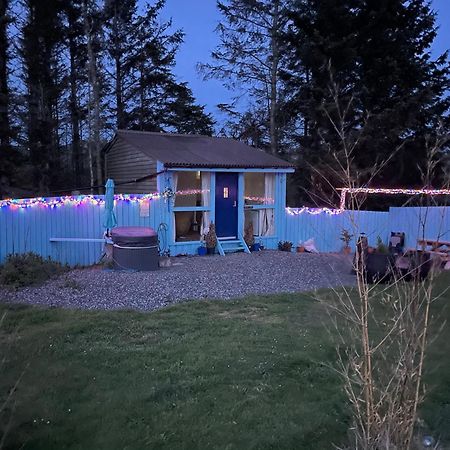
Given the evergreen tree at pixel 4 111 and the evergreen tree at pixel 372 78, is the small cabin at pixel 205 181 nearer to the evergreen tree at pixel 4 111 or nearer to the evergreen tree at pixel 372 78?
the evergreen tree at pixel 4 111

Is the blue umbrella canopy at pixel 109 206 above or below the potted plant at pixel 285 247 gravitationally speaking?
above

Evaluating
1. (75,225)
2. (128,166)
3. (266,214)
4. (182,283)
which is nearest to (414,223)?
(266,214)

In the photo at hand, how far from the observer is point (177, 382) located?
3996 mm

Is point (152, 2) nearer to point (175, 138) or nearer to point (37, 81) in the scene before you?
point (37, 81)

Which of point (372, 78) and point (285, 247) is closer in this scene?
point (285, 247)

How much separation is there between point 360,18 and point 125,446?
18.6 m

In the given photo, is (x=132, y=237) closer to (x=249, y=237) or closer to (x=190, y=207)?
(x=190, y=207)

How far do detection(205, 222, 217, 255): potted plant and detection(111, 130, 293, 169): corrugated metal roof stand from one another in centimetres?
168

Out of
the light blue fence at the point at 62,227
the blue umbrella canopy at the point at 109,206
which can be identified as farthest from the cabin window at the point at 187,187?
the blue umbrella canopy at the point at 109,206

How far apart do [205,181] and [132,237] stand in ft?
12.4

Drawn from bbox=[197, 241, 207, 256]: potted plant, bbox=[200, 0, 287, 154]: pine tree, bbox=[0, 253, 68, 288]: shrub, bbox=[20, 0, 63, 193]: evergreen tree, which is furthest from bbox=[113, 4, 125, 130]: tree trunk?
bbox=[0, 253, 68, 288]: shrub

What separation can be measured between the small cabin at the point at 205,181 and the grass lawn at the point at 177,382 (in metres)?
6.13

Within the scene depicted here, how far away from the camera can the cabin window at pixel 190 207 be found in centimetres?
1229

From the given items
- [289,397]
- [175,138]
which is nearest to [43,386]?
[289,397]
